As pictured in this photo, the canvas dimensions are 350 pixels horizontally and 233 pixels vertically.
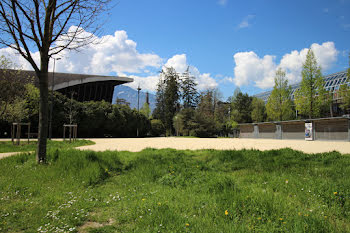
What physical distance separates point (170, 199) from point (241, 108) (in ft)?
187

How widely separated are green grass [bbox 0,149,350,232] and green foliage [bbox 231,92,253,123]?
51108 mm

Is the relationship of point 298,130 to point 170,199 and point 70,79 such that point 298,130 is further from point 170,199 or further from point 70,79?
point 70,79

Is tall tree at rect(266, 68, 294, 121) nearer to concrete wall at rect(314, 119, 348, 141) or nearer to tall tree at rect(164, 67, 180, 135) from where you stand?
concrete wall at rect(314, 119, 348, 141)

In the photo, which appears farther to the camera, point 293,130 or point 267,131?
point 267,131

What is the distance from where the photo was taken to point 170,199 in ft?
11.8

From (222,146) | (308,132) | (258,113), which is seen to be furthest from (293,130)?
(258,113)

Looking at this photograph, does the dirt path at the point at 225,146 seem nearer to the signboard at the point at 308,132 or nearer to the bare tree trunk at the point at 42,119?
the bare tree trunk at the point at 42,119

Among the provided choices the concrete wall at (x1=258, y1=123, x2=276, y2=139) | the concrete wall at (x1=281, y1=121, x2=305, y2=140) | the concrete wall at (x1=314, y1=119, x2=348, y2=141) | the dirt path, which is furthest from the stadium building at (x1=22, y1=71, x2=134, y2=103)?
the concrete wall at (x1=314, y1=119, x2=348, y2=141)

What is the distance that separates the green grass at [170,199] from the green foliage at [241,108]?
168 ft

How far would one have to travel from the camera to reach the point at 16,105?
19.6m

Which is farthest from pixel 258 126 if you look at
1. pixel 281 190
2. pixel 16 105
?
pixel 281 190

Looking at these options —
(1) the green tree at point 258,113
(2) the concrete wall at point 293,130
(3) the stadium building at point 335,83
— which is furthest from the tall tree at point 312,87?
(1) the green tree at point 258,113

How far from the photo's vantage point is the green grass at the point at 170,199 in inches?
106

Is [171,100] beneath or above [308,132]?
above
